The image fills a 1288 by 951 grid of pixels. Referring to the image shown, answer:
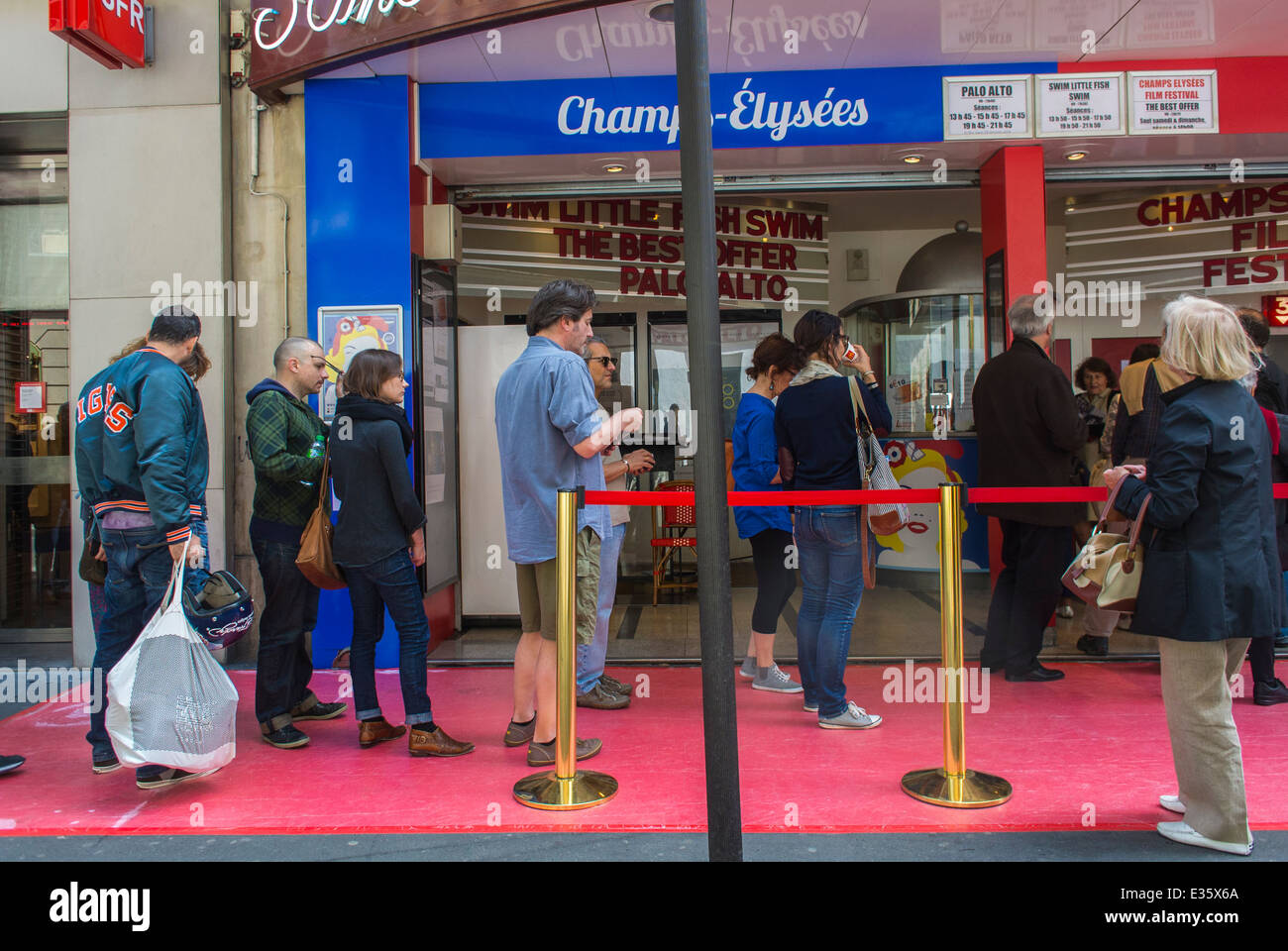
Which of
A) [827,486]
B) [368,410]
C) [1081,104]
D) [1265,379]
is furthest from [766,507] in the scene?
[1081,104]

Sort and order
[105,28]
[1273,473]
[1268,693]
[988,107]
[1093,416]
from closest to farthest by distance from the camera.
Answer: [1273,473] → [1268,693] → [105,28] → [988,107] → [1093,416]

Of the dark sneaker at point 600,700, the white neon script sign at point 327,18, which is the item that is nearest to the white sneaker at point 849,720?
the dark sneaker at point 600,700

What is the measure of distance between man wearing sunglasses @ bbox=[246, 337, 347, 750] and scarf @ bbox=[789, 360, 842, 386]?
215cm

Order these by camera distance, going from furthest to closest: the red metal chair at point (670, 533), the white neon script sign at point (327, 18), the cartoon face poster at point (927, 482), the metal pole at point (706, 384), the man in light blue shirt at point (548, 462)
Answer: the cartoon face poster at point (927, 482) → the red metal chair at point (670, 533) → the white neon script sign at point (327, 18) → the man in light blue shirt at point (548, 462) → the metal pole at point (706, 384)

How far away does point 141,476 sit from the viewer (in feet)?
12.4

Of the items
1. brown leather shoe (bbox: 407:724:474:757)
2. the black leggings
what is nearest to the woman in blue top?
the black leggings

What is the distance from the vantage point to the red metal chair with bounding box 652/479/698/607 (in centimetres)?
713

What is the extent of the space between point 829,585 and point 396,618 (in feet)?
6.13

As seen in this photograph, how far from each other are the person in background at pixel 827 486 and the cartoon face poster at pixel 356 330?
2.49 m

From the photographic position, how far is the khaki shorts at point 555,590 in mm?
3756

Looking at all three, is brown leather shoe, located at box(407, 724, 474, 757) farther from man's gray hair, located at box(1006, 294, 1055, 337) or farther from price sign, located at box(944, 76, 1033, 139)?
price sign, located at box(944, 76, 1033, 139)

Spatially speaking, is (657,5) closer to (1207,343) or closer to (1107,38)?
(1107,38)

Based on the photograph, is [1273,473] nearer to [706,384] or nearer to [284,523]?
[706,384]

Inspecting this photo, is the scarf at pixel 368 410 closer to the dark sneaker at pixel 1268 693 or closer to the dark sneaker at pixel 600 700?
the dark sneaker at pixel 600 700
